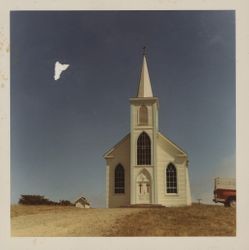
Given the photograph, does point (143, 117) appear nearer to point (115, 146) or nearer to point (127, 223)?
point (115, 146)

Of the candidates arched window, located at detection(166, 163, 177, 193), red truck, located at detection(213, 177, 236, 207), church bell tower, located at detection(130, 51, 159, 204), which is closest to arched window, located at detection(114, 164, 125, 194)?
church bell tower, located at detection(130, 51, 159, 204)

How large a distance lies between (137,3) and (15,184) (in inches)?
293

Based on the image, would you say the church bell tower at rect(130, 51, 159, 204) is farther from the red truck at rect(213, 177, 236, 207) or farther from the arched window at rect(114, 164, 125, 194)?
the red truck at rect(213, 177, 236, 207)

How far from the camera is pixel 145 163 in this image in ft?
83.3

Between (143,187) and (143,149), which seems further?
(143,149)

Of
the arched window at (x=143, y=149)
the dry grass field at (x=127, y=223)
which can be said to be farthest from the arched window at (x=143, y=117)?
the dry grass field at (x=127, y=223)

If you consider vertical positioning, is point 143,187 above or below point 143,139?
below

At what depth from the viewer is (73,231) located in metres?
16.3

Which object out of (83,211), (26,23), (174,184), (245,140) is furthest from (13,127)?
(174,184)

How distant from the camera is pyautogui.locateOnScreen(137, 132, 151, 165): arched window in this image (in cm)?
2548

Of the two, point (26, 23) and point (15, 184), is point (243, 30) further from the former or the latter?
point (15, 184)

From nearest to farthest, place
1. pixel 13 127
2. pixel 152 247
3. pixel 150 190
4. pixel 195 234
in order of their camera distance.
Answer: pixel 152 247
pixel 195 234
pixel 13 127
pixel 150 190

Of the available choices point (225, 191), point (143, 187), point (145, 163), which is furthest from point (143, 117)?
point (225, 191)

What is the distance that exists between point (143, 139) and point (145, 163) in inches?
46.0
